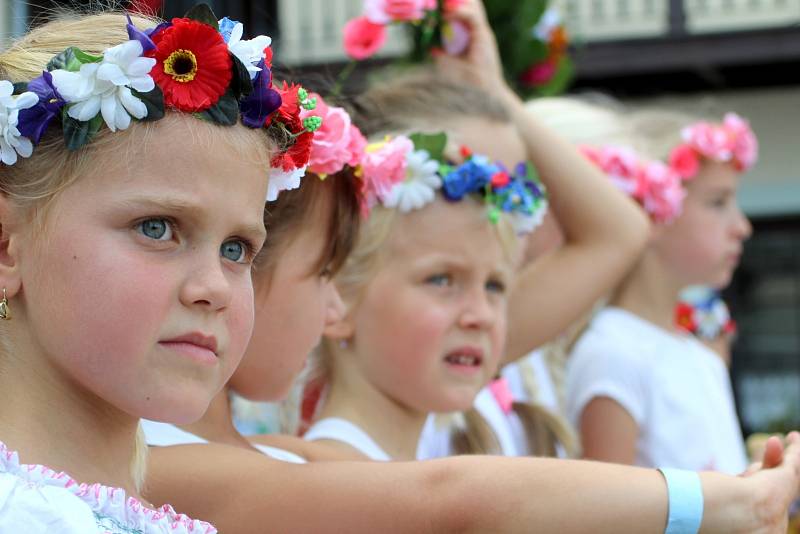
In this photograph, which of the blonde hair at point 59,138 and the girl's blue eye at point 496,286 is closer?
the blonde hair at point 59,138

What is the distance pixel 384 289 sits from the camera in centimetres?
316

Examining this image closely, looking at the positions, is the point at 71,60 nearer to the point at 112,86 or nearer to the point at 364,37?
the point at 112,86

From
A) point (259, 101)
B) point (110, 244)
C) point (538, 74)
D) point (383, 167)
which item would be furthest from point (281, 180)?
point (538, 74)

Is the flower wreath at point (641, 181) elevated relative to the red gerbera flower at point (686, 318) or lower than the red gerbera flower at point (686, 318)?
elevated

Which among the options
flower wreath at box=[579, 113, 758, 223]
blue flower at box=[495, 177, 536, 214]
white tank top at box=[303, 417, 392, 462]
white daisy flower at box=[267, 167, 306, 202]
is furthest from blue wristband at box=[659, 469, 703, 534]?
flower wreath at box=[579, 113, 758, 223]

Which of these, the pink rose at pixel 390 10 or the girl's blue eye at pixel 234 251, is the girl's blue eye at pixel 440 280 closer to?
the pink rose at pixel 390 10

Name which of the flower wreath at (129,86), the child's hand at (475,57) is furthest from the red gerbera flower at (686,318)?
the flower wreath at (129,86)

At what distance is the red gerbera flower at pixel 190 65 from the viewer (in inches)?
70.2

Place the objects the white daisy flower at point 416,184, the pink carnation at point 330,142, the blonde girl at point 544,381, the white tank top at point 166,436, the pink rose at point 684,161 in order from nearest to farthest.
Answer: the white tank top at point 166,436, the pink carnation at point 330,142, the white daisy flower at point 416,184, the blonde girl at point 544,381, the pink rose at point 684,161

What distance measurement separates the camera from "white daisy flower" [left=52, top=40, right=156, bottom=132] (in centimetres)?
175

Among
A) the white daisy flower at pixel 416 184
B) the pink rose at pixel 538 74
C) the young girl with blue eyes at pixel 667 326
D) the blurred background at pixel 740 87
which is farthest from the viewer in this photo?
the blurred background at pixel 740 87

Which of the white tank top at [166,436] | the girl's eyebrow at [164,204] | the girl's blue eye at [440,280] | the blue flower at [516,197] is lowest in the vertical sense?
the girl's blue eye at [440,280]

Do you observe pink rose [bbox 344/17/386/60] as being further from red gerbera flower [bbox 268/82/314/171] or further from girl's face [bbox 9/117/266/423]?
girl's face [bbox 9/117/266/423]

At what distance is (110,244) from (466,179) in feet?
5.16
